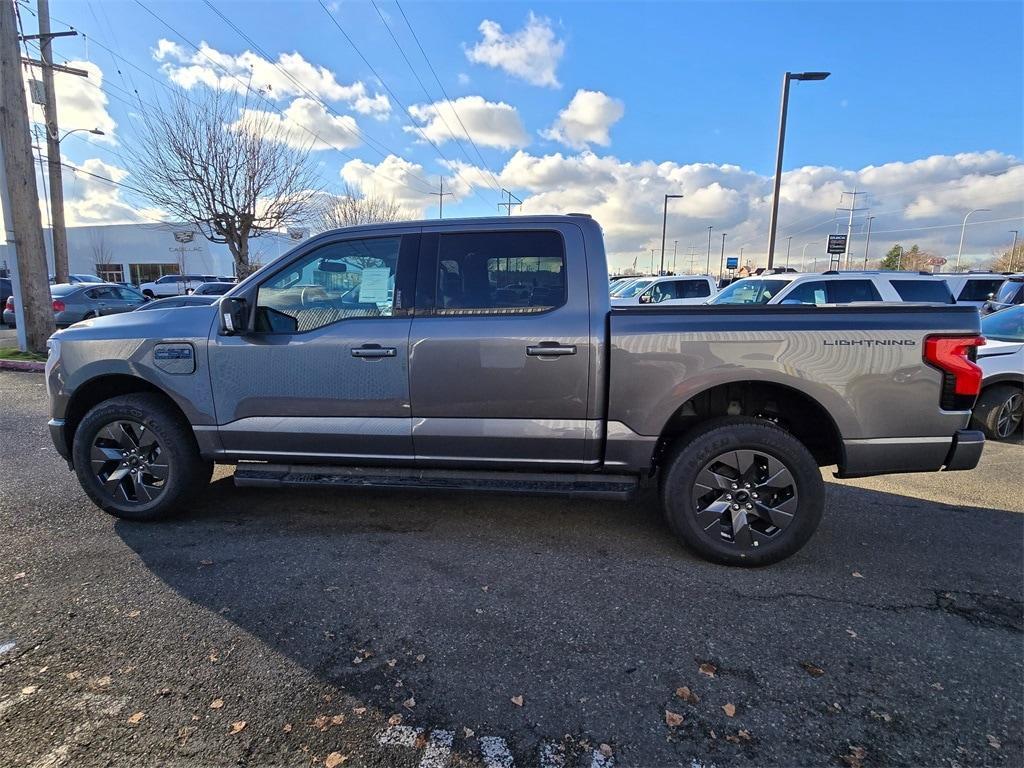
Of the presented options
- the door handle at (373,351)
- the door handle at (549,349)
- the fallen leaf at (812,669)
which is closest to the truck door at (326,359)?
the door handle at (373,351)

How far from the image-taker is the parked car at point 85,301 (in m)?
15.5

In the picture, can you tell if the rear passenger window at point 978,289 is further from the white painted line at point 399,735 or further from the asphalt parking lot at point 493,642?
the white painted line at point 399,735

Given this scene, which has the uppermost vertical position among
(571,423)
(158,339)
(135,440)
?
(158,339)

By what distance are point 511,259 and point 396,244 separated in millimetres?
787

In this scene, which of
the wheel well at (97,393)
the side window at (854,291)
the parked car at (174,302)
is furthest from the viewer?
the side window at (854,291)

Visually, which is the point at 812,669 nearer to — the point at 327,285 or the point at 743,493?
the point at 743,493

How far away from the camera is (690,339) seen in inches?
127

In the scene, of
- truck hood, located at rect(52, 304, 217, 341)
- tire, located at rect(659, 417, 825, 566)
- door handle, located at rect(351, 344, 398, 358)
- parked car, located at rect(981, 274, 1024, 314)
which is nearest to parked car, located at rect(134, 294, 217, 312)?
truck hood, located at rect(52, 304, 217, 341)

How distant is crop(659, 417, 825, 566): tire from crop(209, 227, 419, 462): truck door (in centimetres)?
177

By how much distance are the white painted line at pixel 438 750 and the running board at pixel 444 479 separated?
1.54m

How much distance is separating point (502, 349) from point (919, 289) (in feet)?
31.8

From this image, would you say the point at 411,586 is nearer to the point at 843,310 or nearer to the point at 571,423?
the point at 571,423

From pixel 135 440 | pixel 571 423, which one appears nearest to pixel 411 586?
pixel 571 423

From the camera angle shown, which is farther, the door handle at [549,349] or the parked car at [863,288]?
the parked car at [863,288]
